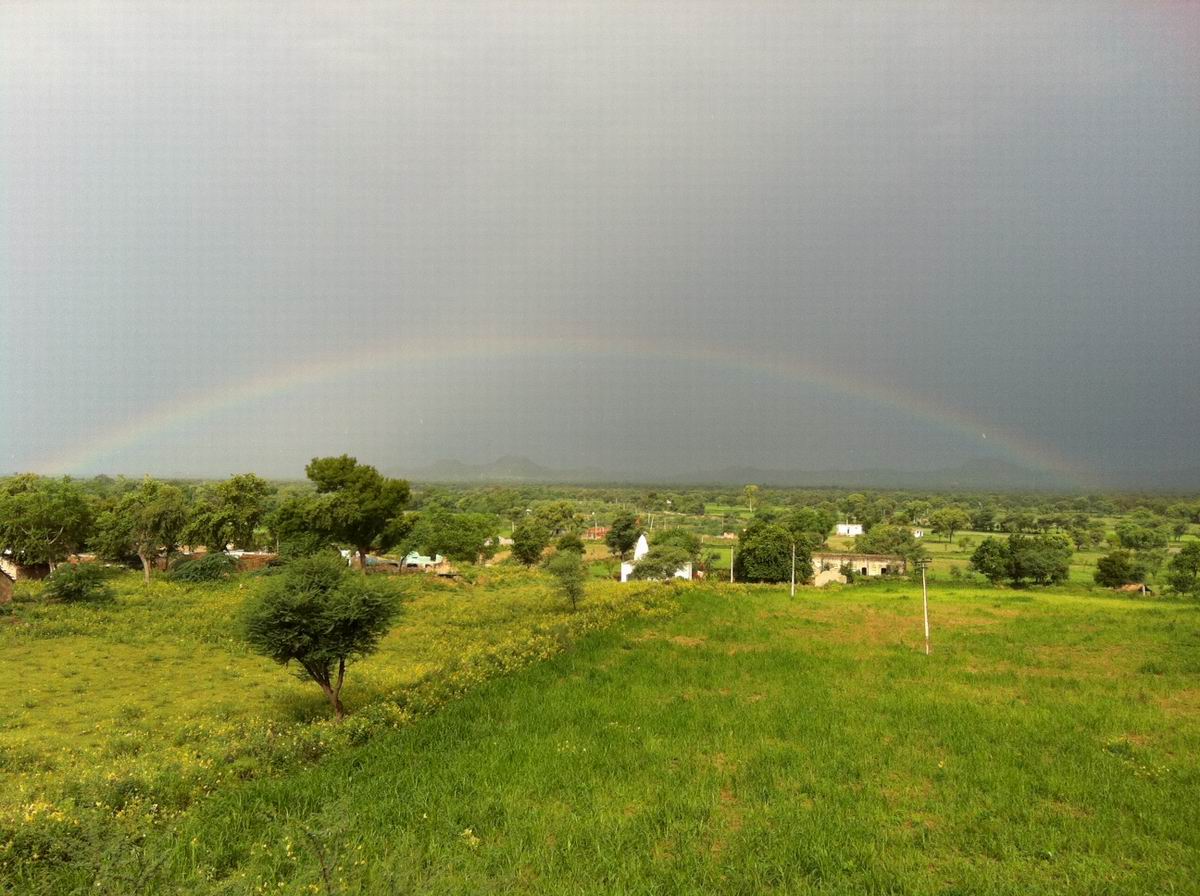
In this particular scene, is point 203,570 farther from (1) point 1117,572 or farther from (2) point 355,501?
(1) point 1117,572

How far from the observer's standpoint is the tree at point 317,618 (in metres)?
12.4

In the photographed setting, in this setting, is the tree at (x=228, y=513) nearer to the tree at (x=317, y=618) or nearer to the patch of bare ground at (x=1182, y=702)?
the tree at (x=317, y=618)

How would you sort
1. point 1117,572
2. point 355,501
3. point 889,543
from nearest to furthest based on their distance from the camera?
1. point 355,501
2. point 1117,572
3. point 889,543

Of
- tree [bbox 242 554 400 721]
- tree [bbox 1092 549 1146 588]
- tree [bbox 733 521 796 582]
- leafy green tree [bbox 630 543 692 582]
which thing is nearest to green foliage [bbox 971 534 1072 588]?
tree [bbox 1092 549 1146 588]

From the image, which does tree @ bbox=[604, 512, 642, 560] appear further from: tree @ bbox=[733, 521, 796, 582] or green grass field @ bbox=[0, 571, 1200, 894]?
green grass field @ bbox=[0, 571, 1200, 894]

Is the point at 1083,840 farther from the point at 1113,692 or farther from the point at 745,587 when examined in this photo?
the point at 745,587

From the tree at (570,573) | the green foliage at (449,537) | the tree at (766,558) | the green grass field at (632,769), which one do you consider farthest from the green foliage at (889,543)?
the tree at (570,573)

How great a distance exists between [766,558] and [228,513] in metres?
41.4

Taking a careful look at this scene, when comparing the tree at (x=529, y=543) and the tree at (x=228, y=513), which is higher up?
the tree at (x=228, y=513)

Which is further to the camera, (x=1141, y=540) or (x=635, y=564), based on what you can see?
(x=1141, y=540)

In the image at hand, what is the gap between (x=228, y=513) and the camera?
130 ft

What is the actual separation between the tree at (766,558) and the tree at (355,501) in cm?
2887

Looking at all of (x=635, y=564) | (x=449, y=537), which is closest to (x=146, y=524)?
(x=449, y=537)

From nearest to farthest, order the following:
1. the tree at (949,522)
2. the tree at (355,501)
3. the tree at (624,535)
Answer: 1. the tree at (355,501)
2. the tree at (624,535)
3. the tree at (949,522)
